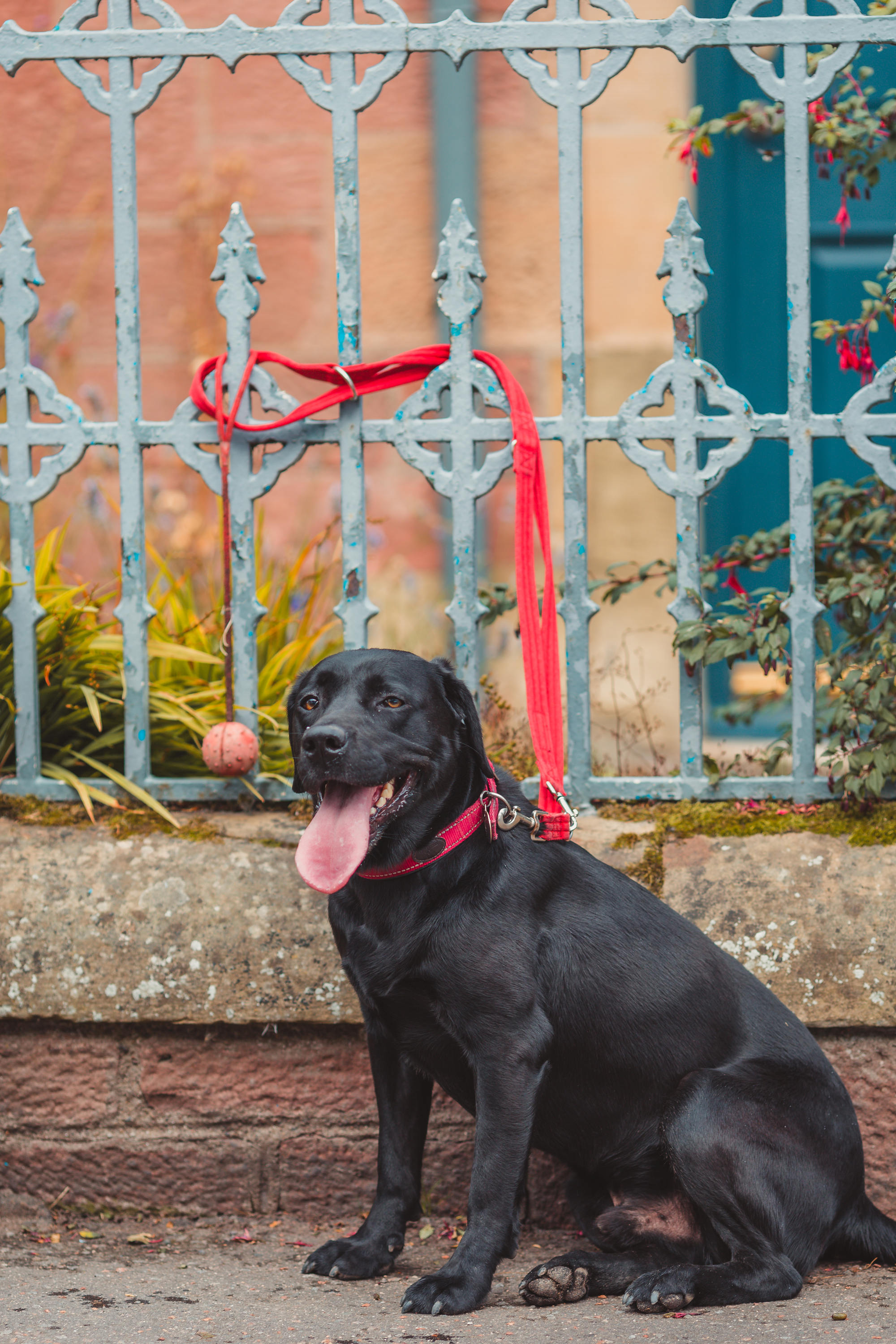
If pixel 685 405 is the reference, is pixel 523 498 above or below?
below

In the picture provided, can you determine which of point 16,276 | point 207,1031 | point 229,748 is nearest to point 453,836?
point 229,748

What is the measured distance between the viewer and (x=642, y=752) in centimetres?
464

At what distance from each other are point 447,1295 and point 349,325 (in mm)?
1928

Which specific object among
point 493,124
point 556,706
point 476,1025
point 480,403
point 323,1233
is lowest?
point 323,1233

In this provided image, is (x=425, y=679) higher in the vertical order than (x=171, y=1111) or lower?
higher

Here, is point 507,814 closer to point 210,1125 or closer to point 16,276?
point 210,1125

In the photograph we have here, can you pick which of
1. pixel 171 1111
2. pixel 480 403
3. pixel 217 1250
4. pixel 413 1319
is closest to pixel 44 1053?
pixel 171 1111

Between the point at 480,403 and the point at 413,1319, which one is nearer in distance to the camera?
the point at 413,1319

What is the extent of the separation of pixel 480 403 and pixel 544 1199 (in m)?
2.03

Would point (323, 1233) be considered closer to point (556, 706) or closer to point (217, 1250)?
point (217, 1250)

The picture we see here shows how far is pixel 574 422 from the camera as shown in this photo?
2928mm

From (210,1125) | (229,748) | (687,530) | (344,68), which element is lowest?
(210,1125)

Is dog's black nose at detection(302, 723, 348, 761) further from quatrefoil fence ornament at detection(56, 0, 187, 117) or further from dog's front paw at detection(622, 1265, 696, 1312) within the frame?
quatrefoil fence ornament at detection(56, 0, 187, 117)

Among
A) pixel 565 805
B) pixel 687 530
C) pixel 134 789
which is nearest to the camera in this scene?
pixel 565 805
